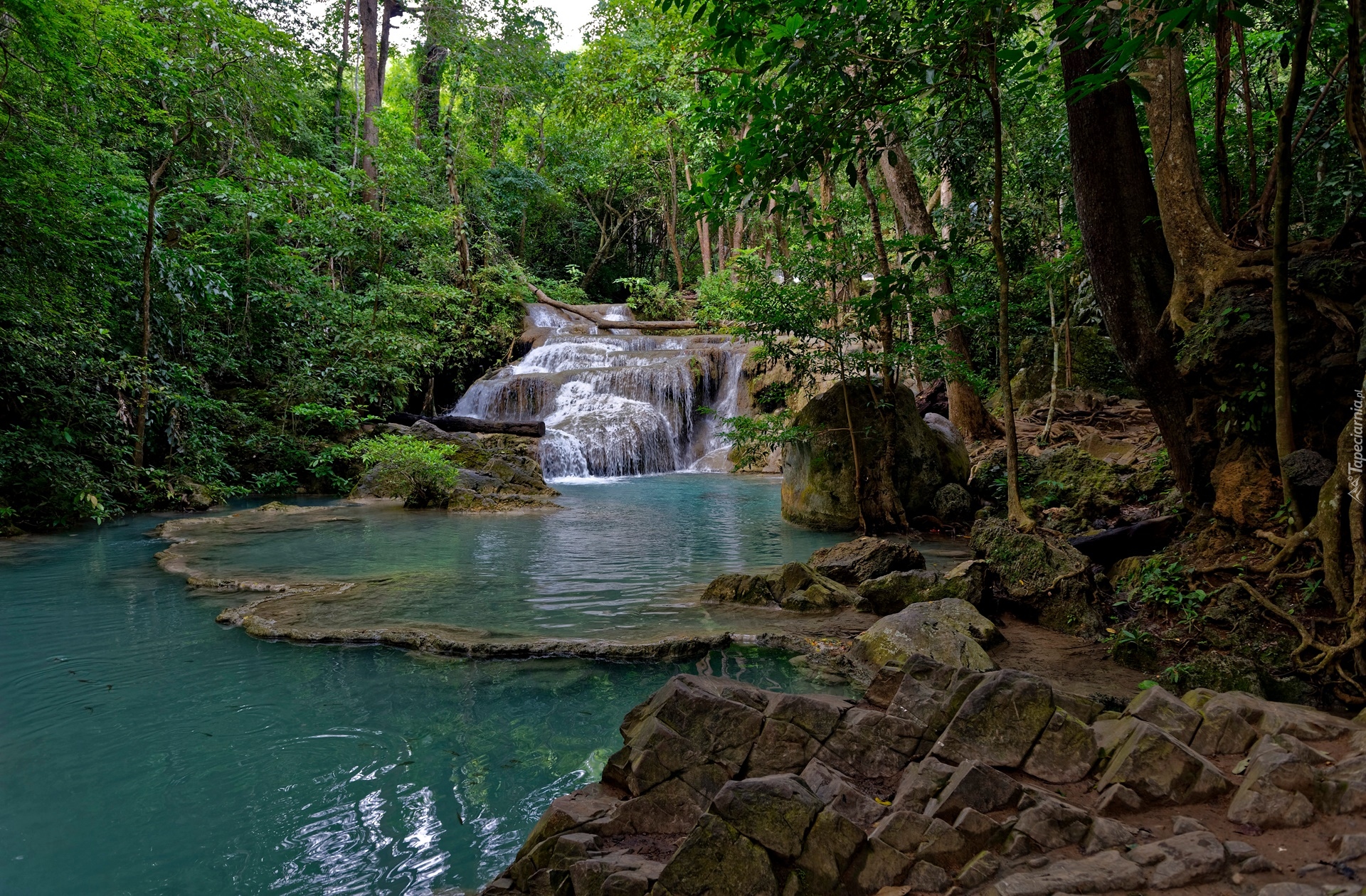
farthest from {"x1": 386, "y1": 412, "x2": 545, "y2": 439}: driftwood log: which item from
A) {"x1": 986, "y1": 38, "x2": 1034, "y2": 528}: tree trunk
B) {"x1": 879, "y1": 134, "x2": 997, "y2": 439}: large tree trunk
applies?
{"x1": 986, "y1": 38, "x2": 1034, "y2": 528}: tree trunk

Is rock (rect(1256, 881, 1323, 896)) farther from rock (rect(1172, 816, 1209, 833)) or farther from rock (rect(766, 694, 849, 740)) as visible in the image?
rock (rect(766, 694, 849, 740))

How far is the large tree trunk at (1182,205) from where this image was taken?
15.5 ft

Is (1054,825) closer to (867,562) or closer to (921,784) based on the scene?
(921,784)

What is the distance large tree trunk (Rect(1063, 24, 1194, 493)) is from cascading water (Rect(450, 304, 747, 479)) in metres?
11.3

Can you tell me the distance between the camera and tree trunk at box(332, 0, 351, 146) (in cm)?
2075

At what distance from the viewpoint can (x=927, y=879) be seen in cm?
179

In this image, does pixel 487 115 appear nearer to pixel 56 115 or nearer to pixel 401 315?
pixel 401 315

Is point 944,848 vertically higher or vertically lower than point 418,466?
lower

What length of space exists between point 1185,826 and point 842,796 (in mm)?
862

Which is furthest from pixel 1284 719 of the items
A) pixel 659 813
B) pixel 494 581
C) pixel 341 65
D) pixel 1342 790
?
pixel 341 65

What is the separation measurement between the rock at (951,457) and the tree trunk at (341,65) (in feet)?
61.6

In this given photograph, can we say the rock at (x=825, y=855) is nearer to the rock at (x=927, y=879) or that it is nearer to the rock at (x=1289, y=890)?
the rock at (x=927, y=879)

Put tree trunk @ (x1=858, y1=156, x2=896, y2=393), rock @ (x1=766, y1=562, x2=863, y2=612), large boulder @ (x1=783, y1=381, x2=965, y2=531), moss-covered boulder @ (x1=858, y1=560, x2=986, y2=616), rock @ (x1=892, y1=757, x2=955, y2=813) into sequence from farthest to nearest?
large boulder @ (x1=783, y1=381, x2=965, y2=531), tree trunk @ (x1=858, y1=156, x2=896, y2=393), rock @ (x1=766, y1=562, x2=863, y2=612), moss-covered boulder @ (x1=858, y1=560, x2=986, y2=616), rock @ (x1=892, y1=757, x2=955, y2=813)

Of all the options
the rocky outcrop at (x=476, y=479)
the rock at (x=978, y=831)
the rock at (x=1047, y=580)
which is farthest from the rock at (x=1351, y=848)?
the rocky outcrop at (x=476, y=479)
